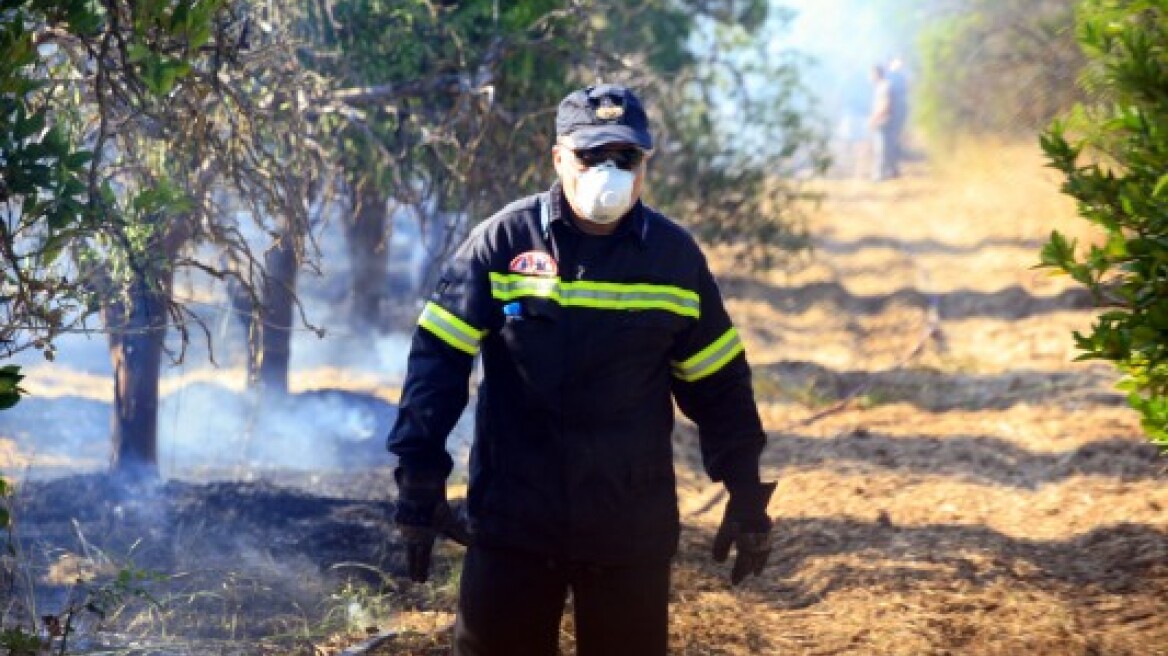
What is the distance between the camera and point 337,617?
5793 millimetres

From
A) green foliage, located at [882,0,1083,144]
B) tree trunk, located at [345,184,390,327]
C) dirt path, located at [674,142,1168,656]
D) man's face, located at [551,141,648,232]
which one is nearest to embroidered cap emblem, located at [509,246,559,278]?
man's face, located at [551,141,648,232]

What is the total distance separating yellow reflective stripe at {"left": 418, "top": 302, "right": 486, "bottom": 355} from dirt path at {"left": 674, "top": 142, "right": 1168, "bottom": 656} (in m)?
2.34

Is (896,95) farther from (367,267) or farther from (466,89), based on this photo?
(466,89)

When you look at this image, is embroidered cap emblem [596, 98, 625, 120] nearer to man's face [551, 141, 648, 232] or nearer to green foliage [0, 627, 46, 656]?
man's face [551, 141, 648, 232]

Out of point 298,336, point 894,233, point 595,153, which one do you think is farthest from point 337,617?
point 894,233

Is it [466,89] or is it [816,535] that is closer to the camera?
[816,535]

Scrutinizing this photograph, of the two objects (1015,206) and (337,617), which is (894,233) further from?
(337,617)

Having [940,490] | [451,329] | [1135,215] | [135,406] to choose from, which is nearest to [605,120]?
[451,329]

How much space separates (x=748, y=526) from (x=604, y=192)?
1.03m

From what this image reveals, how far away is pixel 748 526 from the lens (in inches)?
159

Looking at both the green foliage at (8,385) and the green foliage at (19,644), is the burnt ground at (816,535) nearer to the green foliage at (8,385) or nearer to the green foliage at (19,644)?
the green foliage at (19,644)

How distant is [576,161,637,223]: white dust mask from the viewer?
12.1 ft

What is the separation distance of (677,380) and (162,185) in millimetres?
2278

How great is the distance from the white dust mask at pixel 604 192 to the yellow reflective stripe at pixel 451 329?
1.36ft
